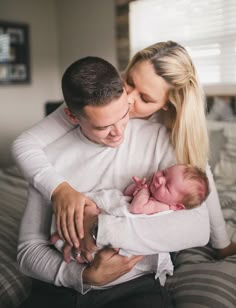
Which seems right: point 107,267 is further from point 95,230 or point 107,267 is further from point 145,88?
point 145,88

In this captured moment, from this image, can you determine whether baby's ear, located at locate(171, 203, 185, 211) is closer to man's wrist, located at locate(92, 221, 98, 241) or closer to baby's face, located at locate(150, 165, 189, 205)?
baby's face, located at locate(150, 165, 189, 205)

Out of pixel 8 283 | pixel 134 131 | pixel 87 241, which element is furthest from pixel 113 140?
pixel 8 283

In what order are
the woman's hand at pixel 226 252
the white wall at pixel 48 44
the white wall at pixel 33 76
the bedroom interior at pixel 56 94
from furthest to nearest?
the white wall at pixel 33 76 → the white wall at pixel 48 44 → the bedroom interior at pixel 56 94 → the woman's hand at pixel 226 252

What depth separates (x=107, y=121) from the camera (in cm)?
101

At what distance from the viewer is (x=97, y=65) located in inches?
39.4

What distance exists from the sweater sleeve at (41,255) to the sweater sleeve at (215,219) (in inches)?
18.1

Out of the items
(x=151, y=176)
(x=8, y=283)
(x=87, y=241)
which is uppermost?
(x=151, y=176)

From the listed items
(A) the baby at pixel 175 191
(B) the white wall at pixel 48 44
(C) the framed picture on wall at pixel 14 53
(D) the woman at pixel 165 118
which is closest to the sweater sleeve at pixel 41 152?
(D) the woman at pixel 165 118

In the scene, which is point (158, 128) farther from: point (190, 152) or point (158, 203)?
point (158, 203)

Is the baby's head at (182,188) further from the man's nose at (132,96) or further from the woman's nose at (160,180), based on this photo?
the man's nose at (132,96)

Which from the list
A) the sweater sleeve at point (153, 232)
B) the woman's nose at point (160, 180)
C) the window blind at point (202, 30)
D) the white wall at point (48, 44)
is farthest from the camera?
the white wall at point (48, 44)

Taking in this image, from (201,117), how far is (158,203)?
12.9 inches

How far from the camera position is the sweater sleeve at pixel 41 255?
3.28ft

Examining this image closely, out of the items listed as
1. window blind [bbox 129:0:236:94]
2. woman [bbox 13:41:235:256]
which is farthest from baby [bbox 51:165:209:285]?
window blind [bbox 129:0:236:94]
